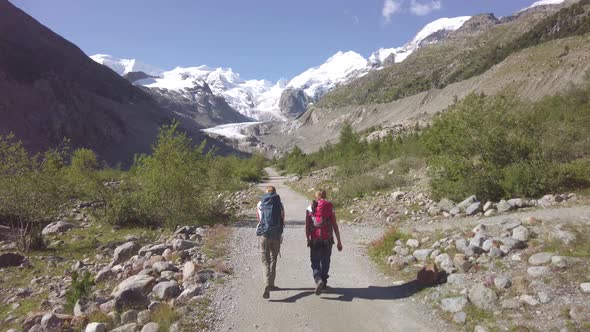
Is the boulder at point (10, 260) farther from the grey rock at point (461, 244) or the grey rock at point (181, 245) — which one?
the grey rock at point (461, 244)

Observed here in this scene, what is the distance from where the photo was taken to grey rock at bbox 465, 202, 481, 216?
13.1 metres

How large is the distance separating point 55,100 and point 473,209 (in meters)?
112

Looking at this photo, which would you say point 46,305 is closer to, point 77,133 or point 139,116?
point 77,133

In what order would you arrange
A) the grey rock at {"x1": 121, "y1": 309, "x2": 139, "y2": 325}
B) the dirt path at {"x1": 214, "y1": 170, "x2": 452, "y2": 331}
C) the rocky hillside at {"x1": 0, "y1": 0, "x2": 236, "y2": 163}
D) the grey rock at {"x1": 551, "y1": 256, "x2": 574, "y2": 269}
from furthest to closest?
the rocky hillside at {"x1": 0, "y1": 0, "x2": 236, "y2": 163} → the grey rock at {"x1": 551, "y1": 256, "x2": 574, "y2": 269} → the grey rock at {"x1": 121, "y1": 309, "x2": 139, "y2": 325} → the dirt path at {"x1": 214, "y1": 170, "x2": 452, "y2": 331}

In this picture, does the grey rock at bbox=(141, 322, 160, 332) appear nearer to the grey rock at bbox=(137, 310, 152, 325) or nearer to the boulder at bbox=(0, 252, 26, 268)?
the grey rock at bbox=(137, 310, 152, 325)

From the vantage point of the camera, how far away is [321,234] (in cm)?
788

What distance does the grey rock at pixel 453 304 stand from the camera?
6570 millimetres

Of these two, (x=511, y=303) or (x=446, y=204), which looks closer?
(x=511, y=303)

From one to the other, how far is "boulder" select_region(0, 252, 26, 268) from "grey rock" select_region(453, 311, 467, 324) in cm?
1511

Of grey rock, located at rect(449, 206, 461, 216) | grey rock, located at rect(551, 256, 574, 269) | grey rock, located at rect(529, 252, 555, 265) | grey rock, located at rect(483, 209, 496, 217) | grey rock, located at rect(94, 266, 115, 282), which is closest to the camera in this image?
grey rock, located at rect(551, 256, 574, 269)

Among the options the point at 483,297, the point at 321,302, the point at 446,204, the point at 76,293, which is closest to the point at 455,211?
the point at 446,204

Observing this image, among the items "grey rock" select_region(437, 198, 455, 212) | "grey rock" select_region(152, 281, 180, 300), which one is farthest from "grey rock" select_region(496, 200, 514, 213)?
"grey rock" select_region(152, 281, 180, 300)

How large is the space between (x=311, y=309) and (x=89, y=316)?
4.09 meters

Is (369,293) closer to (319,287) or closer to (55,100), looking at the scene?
(319,287)
